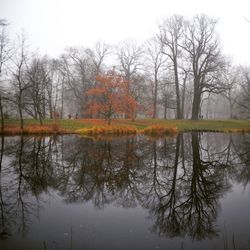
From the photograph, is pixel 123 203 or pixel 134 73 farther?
pixel 134 73

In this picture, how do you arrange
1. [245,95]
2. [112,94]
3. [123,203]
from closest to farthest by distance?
[123,203] → [112,94] → [245,95]

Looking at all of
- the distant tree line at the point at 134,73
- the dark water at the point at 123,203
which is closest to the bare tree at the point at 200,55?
the distant tree line at the point at 134,73

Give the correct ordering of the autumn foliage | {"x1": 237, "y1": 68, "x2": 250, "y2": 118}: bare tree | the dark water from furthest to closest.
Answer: {"x1": 237, "y1": 68, "x2": 250, "y2": 118}: bare tree, the autumn foliage, the dark water

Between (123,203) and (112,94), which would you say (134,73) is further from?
(123,203)

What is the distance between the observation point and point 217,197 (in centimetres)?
720

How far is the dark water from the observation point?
474 centimetres

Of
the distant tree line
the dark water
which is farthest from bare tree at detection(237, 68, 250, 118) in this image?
the dark water

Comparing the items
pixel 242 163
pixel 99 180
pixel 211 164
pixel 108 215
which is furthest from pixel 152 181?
pixel 242 163

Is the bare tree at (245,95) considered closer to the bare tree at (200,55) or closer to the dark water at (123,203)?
the bare tree at (200,55)

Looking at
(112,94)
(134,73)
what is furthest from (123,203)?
(134,73)

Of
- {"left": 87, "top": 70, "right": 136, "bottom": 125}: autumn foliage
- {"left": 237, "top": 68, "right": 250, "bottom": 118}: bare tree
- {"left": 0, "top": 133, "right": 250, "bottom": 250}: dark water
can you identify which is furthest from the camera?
{"left": 237, "top": 68, "right": 250, "bottom": 118}: bare tree

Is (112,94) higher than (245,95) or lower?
lower

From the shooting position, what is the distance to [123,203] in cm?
673

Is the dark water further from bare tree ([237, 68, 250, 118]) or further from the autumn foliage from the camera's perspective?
bare tree ([237, 68, 250, 118])
